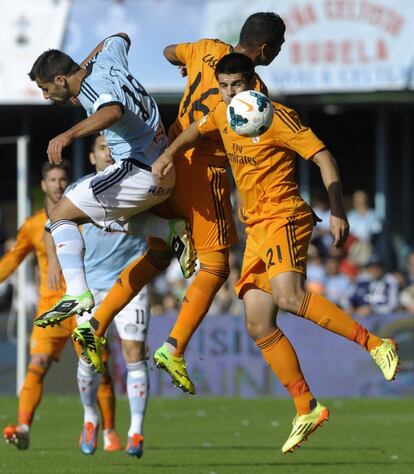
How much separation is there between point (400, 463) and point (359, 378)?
8164 mm

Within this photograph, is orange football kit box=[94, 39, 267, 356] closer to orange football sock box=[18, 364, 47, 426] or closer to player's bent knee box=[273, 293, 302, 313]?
player's bent knee box=[273, 293, 302, 313]

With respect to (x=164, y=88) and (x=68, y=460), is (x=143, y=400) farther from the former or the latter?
(x=164, y=88)

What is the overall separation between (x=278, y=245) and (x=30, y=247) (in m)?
4.19

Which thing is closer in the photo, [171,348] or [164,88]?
[171,348]

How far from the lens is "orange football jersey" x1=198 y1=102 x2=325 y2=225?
30.3 feet

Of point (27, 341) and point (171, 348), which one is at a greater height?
point (171, 348)

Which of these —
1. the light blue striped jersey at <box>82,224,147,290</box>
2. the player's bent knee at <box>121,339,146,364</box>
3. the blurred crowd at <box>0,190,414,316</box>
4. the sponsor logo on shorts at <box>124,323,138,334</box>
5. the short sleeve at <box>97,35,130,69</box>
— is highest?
the short sleeve at <box>97,35,130,69</box>

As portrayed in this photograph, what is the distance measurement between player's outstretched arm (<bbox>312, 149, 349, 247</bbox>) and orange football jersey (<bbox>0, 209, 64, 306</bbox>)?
429 cm

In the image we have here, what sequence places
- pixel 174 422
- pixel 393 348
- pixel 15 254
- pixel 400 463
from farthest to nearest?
pixel 174 422 < pixel 15 254 < pixel 400 463 < pixel 393 348

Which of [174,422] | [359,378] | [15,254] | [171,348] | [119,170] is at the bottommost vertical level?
[359,378]

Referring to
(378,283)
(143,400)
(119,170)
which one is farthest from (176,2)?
(119,170)

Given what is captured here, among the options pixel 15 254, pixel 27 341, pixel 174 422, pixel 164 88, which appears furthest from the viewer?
pixel 164 88

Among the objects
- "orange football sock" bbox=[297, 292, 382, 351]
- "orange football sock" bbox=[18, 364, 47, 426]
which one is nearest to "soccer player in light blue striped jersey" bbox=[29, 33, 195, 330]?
"orange football sock" bbox=[297, 292, 382, 351]

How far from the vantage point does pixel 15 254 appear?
41.6 ft
